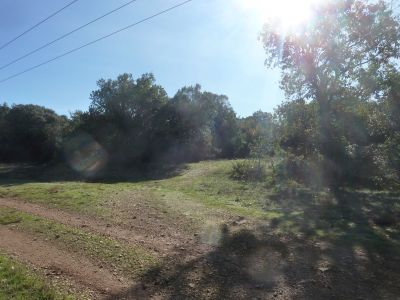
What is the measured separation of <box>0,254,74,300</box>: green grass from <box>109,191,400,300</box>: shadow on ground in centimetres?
124

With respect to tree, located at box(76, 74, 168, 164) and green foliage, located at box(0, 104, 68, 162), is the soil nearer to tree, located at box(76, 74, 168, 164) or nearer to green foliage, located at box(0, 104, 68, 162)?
tree, located at box(76, 74, 168, 164)

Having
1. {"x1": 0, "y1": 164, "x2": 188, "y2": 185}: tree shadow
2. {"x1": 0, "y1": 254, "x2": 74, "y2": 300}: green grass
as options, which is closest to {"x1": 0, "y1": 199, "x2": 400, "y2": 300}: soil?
{"x1": 0, "y1": 254, "x2": 74, "y2": 300}: green grass

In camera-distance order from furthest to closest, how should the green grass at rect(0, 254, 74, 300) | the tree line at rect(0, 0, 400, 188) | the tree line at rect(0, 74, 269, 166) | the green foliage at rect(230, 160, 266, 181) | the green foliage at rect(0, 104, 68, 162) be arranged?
the green foliage at rect(0, 104, 68, 162)
the tree line at rect(0, 74, 269, 166)
the green foliage at rect(230, 160, 266, 181)
the tree line at rect(0, 0, 400, 188)
the green grass at rect(0, 254, 74, 300)

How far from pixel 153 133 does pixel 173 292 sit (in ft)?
117

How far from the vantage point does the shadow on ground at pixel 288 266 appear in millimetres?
6332

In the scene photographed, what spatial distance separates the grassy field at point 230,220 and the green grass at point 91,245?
0.02 meters

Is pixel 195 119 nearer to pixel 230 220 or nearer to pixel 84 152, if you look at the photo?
pixel 84 152

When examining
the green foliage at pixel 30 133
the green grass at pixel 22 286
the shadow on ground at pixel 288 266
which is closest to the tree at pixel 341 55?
the shadow on ground at pixel 288 266

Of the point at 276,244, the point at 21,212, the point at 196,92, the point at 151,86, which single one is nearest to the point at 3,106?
the point at 151,86

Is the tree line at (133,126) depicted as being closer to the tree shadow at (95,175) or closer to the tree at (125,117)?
the tree at (125,117)

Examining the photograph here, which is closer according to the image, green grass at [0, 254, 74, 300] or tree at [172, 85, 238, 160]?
green grass at [0, 254, 74, 300]

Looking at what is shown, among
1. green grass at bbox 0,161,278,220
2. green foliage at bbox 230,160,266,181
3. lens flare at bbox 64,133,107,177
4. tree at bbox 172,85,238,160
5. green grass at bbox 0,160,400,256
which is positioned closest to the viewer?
green grass at bbox 0,160,400,256

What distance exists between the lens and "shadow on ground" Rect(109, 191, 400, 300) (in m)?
6.33

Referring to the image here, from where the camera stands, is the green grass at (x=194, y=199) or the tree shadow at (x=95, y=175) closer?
the green grass at (x=194, y=199)
